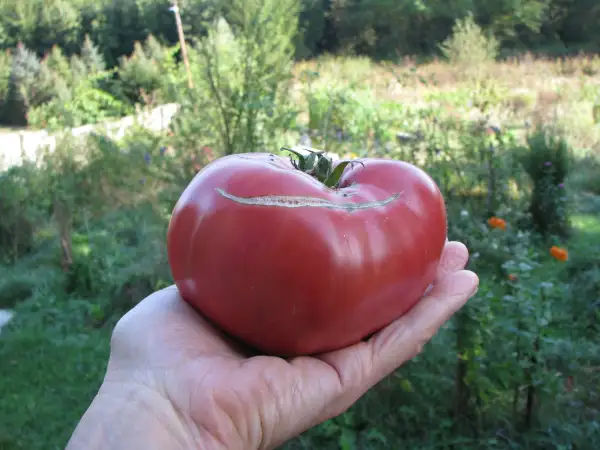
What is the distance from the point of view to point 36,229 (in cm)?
453

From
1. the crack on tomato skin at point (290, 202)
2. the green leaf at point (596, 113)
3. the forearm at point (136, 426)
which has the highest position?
the crack on tomato skin at point (290, 202)

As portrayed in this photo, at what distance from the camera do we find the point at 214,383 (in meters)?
1.10

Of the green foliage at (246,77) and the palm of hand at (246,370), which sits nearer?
the palm of hand at (246,370)

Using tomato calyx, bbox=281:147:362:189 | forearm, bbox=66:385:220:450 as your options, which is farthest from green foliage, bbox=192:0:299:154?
forearm, bbox=66:385:220:450

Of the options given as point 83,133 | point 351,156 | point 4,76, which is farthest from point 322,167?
point 4,76

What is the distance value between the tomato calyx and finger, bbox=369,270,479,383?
345 millimetres

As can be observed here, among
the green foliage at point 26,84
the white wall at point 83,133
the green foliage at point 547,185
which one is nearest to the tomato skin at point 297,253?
the green foliage at point 547,185

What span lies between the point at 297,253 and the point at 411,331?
38 cm

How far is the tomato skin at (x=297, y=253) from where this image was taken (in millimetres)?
1042

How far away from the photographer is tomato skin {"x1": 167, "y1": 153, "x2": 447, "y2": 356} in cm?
104

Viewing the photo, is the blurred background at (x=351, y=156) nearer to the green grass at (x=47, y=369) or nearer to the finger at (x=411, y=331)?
the green grass at (x=47, y=369)

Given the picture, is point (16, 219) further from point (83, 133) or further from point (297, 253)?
point (297, 253)

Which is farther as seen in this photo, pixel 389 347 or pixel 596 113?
pixel 596 113

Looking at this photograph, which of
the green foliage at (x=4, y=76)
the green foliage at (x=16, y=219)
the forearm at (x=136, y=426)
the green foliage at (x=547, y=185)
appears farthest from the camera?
the green foliage at (x=4, y=76)
